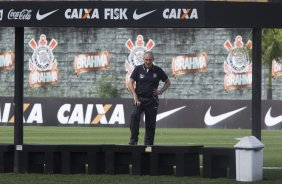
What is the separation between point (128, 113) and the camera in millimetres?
36719

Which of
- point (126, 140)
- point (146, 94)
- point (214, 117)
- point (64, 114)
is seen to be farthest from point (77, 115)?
point (146, 94)

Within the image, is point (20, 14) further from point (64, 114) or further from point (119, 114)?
point (64, 114)

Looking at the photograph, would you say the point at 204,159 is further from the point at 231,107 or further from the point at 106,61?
the point at 106,61

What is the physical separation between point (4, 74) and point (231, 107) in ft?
67.8

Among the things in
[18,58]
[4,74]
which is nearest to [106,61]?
[4,74]

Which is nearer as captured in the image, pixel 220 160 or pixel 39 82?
pixel 220 160

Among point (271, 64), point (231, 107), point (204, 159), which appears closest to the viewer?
point (204, 159)

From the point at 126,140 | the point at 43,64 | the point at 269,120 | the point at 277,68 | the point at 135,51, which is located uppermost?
the point at 135,51

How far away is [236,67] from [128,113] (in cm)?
1758

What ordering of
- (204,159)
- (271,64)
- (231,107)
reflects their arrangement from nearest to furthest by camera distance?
(204,159), (231,107), (271,64)

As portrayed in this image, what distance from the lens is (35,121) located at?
37594mm

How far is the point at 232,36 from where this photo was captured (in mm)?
53531

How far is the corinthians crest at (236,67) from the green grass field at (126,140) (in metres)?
18.0

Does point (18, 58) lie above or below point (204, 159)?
above
